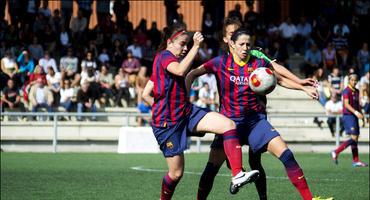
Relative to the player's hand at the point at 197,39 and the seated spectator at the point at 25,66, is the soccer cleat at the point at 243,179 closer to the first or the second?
the player's hand at the point at 197,39

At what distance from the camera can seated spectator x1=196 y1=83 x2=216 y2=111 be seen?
88.9 feet

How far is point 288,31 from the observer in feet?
104

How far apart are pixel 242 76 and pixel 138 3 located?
81.5ft

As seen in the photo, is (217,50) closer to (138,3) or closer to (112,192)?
(138,3)

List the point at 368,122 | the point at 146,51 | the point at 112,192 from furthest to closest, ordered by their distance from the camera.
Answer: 1. the point at 146,51
2. the point at 368,122
3. the point at 112,192

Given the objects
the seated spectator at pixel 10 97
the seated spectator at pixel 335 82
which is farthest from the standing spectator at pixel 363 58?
the seated spectator at pixel 10 97

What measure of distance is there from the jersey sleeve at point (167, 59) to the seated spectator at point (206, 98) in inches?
660

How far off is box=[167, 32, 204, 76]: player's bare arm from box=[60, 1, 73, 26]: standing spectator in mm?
20956

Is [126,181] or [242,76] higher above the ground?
[242,76]

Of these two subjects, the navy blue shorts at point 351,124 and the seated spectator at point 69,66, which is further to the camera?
the seated spectator at point 69,66


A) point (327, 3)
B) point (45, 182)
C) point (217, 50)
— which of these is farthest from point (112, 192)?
point (327, 3)

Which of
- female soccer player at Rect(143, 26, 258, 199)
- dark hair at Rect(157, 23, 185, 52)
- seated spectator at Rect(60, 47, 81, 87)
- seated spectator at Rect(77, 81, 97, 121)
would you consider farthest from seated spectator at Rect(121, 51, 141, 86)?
female soccer player at Rect(143, 26, 258, 199)

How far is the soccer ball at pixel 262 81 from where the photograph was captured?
10086mm

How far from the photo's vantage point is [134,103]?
28.5 metres
